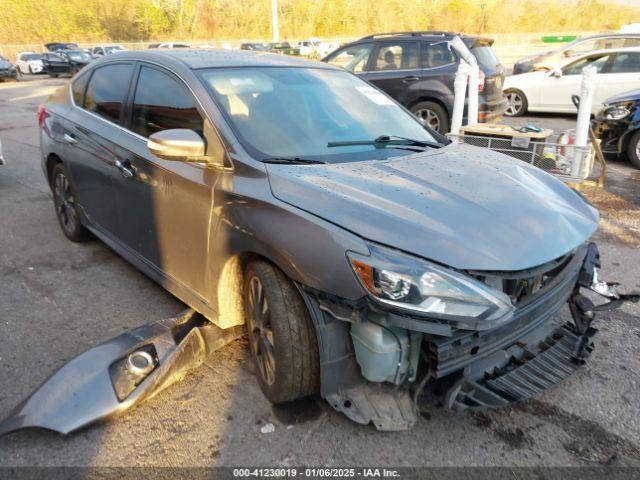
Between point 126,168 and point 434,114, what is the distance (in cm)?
672

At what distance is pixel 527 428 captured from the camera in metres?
2.40


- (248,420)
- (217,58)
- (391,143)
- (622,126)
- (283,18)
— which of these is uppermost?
(283,18)

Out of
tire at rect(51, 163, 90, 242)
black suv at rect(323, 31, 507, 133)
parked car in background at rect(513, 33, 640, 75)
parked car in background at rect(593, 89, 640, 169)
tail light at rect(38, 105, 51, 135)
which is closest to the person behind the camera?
tire at rect(51, 163, 90, 242)

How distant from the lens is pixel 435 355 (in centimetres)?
200

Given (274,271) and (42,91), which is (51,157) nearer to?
(274,271)

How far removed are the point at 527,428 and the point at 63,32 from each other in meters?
61.1

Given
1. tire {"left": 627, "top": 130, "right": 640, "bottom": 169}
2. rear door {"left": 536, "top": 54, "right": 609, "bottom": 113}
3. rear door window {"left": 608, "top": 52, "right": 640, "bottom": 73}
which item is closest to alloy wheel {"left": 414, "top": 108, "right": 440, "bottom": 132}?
tire {"left": 627, "top": 130, "right": 640, "bottom": 169}

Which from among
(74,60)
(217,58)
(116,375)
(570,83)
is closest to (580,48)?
(570,83)

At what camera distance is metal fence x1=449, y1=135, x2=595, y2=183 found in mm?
5461

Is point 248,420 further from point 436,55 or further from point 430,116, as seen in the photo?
point 436,55

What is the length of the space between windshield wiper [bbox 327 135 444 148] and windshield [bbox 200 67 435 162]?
30 millimetres

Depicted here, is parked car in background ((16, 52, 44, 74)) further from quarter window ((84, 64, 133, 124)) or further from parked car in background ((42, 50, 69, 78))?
quarter window ((84, 64, 133, 124))

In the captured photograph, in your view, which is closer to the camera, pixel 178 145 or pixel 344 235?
pixel 344 235

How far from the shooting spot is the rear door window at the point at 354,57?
9.48 meters
